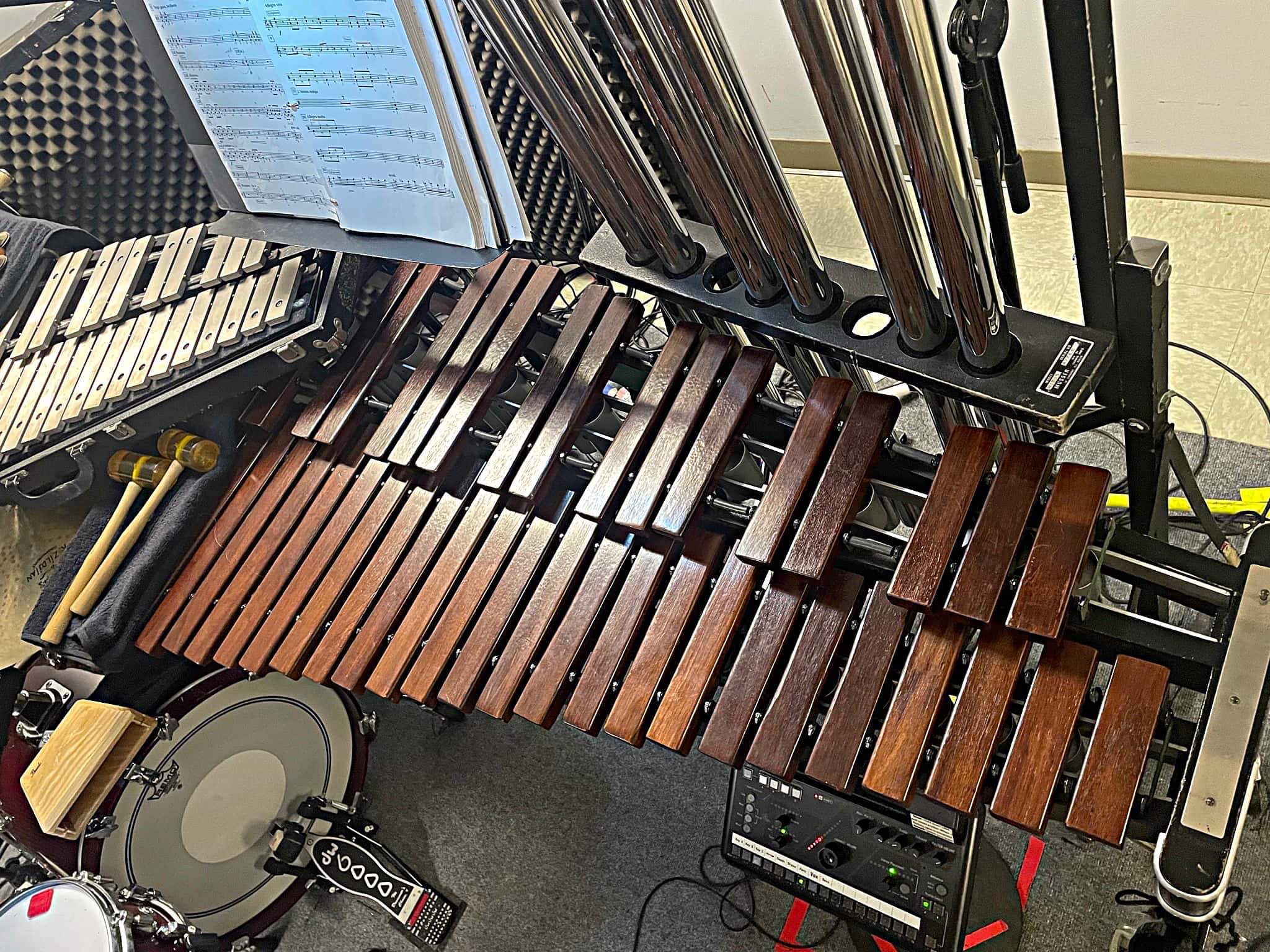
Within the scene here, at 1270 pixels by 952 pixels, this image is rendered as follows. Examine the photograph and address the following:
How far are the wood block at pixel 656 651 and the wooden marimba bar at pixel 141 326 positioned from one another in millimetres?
776

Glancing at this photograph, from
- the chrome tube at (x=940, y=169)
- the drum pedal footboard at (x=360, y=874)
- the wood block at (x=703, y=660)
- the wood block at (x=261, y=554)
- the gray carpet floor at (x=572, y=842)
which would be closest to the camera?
the chrome tube at (x=940, y=169)

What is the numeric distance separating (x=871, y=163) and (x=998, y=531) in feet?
1.42

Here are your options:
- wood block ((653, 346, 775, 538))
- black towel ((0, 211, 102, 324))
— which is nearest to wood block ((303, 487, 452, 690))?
wood block ((653, 346, 775, 538))

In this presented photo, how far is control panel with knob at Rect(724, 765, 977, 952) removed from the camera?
1183 mm

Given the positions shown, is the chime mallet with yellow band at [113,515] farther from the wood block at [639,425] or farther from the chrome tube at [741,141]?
the chrome tube at [741,141]

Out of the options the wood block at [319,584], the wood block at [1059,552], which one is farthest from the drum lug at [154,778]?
the wood block at [1059,552]

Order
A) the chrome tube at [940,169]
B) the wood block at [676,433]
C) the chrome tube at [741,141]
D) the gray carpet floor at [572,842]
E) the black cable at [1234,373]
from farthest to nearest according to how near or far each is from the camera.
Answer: the black cable at [1234,373] → the gray carpet floor at [572,842] → the wood block at [676,433] → the chrome tube at [741,141] → the chrome tube at [940,169]

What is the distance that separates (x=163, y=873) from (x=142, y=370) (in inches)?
35.5

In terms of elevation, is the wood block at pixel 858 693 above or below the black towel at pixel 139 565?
above

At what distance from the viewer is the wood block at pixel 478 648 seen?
46.3 inches

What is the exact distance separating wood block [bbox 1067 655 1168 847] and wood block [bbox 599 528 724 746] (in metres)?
0.47

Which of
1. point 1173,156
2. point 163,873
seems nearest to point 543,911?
point 163,873

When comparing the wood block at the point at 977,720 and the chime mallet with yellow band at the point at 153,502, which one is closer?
the wood block at the point at 977,720

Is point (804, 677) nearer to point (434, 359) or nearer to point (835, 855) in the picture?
point (835, 855)
